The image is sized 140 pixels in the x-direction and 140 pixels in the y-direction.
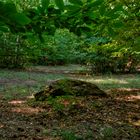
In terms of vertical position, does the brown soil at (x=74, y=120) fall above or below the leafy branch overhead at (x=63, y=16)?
below

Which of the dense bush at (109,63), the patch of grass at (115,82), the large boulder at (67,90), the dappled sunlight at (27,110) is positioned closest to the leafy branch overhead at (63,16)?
the dappled sunlight at (27,110)

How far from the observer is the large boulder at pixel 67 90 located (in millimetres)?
9523

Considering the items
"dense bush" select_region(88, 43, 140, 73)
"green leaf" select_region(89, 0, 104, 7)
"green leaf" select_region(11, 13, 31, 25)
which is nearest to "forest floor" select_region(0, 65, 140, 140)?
"green leaf" select_region(89, 0, 104, 7)

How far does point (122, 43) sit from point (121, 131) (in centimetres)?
361

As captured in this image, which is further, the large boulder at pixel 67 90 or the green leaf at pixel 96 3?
the large boulder at pixel 67 90

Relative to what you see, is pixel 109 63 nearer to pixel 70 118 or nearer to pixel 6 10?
pixel 70 118

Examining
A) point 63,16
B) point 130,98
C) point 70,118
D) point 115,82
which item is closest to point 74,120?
point 70,118

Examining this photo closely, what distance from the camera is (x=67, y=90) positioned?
9.72m

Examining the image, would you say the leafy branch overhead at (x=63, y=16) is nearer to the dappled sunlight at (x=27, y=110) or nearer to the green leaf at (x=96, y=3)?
the green leaf at (x=96, y=3)

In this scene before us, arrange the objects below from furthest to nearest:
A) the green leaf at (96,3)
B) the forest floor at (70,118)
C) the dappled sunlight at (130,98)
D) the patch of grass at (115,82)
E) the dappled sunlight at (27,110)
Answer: the patch of grass at (115,82)
the dappled sunlight at (130,98)
the dappled sunlight at (27,110)
the forest floor at (70,118)
the green leaf at (96,3)

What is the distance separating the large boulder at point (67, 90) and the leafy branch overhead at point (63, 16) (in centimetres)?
765

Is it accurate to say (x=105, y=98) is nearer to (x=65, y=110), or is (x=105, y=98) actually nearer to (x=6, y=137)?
(x=65, y=110)

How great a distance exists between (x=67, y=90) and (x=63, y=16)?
8125 mm

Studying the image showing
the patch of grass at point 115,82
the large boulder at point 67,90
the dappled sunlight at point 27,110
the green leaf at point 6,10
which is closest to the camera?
the green leaf at point 6,10
